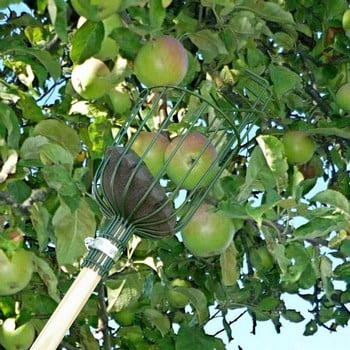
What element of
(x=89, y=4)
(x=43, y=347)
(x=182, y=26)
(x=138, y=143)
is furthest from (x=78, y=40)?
(x=43, y=347)

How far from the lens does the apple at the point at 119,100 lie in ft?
6.04

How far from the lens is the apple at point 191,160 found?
5.15 ft

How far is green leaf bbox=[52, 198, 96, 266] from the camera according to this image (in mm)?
1664

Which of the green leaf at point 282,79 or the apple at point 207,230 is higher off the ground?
the green leaf at point 282,79

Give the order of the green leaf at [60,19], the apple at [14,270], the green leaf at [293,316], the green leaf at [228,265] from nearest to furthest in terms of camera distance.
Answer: the green leaf at [60,19] < the apple at [14,270] < the green leaf at [228,265] < the green leaf at [293,316]

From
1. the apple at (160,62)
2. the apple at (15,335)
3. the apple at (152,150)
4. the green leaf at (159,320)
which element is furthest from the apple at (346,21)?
the apple at (15,335)

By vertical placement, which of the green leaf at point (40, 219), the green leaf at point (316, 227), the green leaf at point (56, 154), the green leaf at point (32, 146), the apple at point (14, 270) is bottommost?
the apple at point (14, 270)

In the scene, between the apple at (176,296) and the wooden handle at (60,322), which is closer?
the wooden handle at (60,322)

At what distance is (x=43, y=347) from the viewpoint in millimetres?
1242

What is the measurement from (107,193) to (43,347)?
0.86ft

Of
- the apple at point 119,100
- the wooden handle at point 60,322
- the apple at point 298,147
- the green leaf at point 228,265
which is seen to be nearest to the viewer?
the wooden handle at point 60,322

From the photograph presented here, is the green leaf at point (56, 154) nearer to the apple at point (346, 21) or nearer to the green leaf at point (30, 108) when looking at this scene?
the green leaf at point (30, 108)

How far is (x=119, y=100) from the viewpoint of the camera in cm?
184

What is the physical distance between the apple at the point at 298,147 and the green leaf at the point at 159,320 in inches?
20.7
